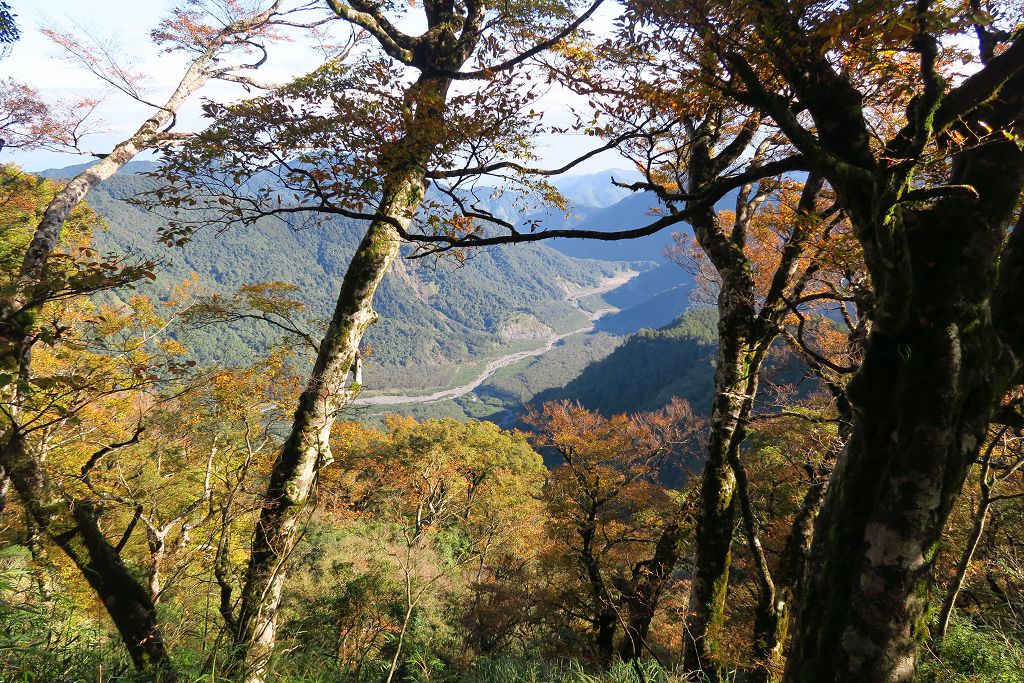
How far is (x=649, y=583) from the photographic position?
336 inches

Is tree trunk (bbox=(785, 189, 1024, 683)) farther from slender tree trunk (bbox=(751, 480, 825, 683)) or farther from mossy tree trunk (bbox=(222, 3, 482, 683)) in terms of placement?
mossy tree trunk (bbox=(222, 3, 482, 683))

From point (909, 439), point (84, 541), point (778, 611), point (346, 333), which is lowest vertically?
point (778, 611)

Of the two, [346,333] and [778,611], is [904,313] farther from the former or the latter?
[346,333]

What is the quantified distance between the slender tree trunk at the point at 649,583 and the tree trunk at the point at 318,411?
5072 mm

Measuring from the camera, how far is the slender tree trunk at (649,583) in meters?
7.69

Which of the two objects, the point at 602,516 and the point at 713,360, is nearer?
the point at 713,360

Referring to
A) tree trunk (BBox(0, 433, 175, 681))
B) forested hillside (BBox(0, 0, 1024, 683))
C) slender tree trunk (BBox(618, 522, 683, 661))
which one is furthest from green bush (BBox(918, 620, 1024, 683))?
tree trunk (BBox(0, 433, 175, 681))

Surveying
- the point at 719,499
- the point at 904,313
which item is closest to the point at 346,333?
the point at 719,499

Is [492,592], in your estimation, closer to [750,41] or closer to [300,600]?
[300,600]

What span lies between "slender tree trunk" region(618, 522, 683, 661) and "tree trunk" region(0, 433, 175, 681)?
19.9ft

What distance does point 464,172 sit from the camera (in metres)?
3.94

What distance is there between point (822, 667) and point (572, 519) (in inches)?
370

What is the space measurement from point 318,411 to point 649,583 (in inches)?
267

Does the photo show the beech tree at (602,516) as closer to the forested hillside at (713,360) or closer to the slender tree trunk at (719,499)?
the forested hillside at (713,360)
